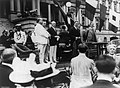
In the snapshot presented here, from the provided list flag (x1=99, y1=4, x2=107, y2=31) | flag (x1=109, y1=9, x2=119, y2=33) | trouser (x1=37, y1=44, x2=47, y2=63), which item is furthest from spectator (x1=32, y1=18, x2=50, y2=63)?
flag (x1=109, y1=9, x2=119, y2=33)

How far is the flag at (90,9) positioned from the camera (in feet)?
10.5

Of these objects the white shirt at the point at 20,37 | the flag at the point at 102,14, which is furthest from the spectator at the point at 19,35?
the flag at the point at 102,14

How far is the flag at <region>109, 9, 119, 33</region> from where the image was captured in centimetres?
335

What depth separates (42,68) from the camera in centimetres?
307

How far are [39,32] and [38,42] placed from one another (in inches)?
5.1

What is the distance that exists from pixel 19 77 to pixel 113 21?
1.53 m

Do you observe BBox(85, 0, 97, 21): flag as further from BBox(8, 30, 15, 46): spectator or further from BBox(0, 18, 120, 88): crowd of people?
BBox(8, 30, 15, 46): spectator

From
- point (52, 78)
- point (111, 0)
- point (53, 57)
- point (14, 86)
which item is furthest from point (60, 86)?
point (111, 0)

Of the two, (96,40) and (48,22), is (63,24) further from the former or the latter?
(96,40)

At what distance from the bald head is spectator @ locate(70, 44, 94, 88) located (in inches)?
29.1

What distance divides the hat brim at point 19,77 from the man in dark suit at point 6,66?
0.05 metres

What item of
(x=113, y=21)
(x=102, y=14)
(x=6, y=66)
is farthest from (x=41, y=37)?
(x=113, y=21)

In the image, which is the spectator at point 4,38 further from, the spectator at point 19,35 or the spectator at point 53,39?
the spectator at point 53,39

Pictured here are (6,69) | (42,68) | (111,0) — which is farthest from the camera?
(111,0)
